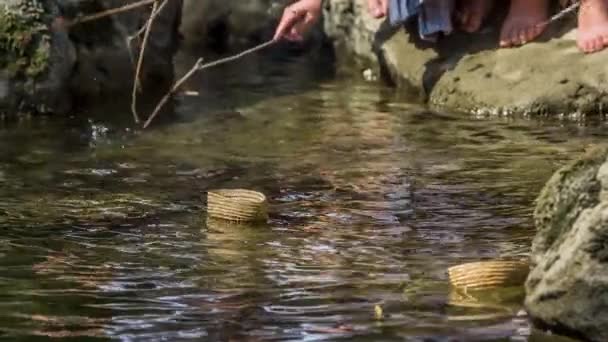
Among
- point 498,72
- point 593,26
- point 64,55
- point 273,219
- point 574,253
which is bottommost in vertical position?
point 273,219

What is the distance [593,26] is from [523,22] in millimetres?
460

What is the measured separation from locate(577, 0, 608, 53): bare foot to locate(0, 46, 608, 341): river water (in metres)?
0.44

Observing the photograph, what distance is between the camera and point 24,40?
6461 millimetres

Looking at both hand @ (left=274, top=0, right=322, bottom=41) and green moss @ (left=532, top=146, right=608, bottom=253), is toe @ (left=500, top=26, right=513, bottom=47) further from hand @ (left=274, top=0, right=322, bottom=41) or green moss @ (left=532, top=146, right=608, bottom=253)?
green moss @ (left=532, top=146, right=608, bottom=253)

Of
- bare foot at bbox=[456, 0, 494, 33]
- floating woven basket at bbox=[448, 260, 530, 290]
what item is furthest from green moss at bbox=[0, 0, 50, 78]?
floating woven basket at bbox=[448, 260, 530, 290]

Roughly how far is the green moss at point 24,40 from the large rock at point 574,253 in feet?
13.4

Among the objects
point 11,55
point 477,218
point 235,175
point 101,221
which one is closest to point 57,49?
point 11,55

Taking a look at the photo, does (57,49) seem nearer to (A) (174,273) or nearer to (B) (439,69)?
(B) (439,69)

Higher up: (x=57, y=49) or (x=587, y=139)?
(x=57, y=49)

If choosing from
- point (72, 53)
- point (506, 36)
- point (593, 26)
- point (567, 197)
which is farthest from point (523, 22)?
point (567, 197)

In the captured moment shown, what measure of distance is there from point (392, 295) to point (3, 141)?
3230 mm

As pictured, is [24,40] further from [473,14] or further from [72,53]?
[473,14]

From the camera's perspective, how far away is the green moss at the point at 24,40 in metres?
6.45

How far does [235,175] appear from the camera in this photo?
503 cm
